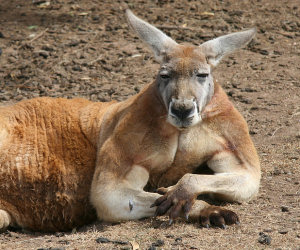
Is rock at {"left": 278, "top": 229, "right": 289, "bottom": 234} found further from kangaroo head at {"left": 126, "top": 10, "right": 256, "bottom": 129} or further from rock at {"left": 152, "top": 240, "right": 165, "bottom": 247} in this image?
kangaroo head at {"left": 126, "top": 10, "right": 256, "bottom": 129}

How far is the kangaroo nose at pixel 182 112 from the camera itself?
15.2 ft

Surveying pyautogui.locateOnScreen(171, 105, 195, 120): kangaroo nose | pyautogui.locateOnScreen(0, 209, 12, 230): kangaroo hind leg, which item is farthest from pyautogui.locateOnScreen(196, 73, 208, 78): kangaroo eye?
pyautogui.locateOnScreen(0, 209, 12, 230): kangaroo hind leg

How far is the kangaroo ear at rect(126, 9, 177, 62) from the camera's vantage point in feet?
17.2

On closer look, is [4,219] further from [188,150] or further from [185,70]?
[185,70]

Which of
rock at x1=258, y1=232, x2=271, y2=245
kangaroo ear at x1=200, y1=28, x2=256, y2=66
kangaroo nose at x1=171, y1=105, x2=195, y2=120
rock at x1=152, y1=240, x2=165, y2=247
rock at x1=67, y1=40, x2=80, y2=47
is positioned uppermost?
kangaroo ear at x1=200, y1=28, x2=256, y2=66

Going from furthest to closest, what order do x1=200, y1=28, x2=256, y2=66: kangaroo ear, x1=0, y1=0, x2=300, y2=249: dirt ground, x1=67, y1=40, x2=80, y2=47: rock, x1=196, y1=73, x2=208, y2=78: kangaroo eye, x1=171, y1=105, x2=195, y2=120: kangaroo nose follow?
x1=67, y1=40, x2=80, y2=47: rock → x1=200, y1=28, x2=256, y2=66: kangaroo ear → x1=196, y1=73, x2=208, y2=78: kangaroo eye → x1=171, y1=105, x2=195, y2=120: kangaroo nose → x1=0, y1=0, x2=300, y2=249: dirt ground

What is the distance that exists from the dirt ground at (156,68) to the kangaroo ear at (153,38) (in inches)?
55.2

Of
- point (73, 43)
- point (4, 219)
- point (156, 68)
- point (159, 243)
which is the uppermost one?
point (73, 43)

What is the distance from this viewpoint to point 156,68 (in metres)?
8.21

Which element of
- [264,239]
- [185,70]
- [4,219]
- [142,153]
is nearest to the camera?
[264,239]

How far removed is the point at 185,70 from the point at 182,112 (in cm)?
41

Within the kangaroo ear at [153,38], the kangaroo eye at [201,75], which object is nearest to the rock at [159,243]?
the kangaroo eye at [201,75]

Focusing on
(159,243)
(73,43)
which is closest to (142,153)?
(159,243)

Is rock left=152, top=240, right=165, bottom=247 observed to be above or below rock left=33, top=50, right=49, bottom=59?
below
